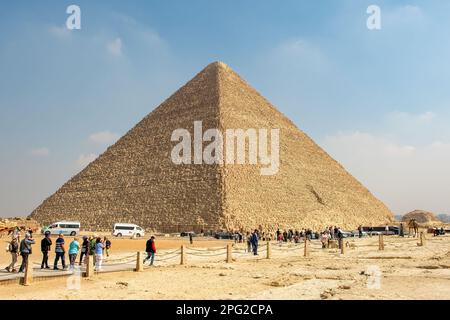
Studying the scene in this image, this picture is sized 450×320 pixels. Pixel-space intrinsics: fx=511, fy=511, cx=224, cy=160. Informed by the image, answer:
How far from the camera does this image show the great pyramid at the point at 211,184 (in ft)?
202

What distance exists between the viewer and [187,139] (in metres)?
77.8

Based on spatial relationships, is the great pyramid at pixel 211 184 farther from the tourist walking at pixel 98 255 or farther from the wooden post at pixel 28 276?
the wooden post at pixel 28 276

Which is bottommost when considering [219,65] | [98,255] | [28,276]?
[28,276]

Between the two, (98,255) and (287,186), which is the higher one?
(287,186)

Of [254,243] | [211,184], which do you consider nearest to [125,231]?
[211,184]

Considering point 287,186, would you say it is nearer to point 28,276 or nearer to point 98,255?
point 98,255

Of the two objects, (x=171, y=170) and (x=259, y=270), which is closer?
(x=259, y=270)

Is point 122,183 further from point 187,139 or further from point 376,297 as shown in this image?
point 376,297

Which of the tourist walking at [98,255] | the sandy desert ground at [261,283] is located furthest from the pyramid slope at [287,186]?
the tourist walking at [98,255]

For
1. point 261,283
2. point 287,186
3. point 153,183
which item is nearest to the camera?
point 261,283

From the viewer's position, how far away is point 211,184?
63062mm

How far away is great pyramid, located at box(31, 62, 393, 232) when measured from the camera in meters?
61.5
